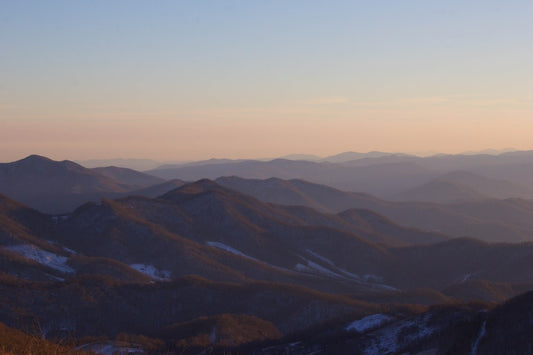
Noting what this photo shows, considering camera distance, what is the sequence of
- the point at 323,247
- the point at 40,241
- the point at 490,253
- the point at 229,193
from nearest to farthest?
the point at 40,241 < the point at 490,253 < the point at 323,247 < the point at 229,193

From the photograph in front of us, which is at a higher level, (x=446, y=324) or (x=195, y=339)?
(x=446, y=324)

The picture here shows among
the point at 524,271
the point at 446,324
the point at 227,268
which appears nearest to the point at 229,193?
the point at 227,268

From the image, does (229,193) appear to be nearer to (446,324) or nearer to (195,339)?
(195,339)

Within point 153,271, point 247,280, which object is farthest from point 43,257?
point 247,280

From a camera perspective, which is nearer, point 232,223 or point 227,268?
point 227,268

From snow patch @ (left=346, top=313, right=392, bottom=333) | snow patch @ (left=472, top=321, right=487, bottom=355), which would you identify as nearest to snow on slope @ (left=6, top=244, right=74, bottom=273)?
snow patch @ (left=346, top=313, right=392, bottom=333)

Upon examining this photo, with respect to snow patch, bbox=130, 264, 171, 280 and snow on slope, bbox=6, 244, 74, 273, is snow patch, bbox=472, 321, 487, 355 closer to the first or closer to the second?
snow on slope, bbox=6, 244, 74, 273

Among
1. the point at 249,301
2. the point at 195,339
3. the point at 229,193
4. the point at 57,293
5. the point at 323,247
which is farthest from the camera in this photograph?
the point at 229,193
